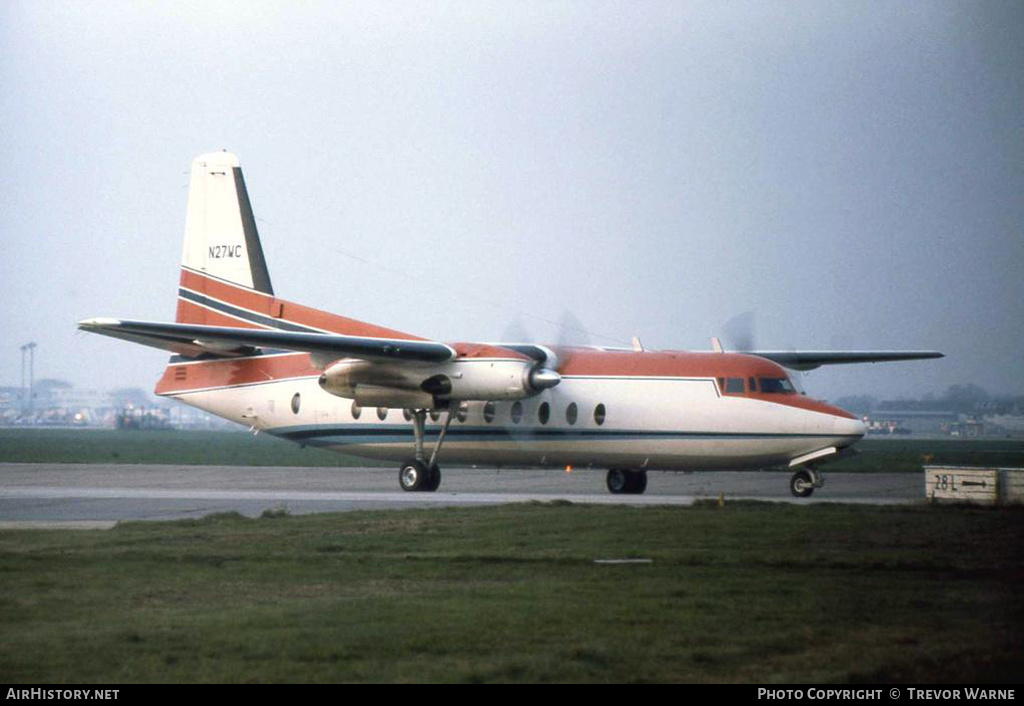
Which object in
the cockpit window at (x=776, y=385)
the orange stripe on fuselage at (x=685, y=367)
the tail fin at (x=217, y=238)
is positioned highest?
the tail fin at (x=217, y=238)

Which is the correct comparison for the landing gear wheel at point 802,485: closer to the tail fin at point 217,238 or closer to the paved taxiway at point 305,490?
the paved taxiway at point 305,490

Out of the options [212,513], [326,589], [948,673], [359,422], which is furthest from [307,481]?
[948,673]

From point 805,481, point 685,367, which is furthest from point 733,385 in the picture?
point 805,481

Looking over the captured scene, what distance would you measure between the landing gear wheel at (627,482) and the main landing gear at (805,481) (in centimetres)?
388

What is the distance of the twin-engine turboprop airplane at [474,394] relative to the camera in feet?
86.8

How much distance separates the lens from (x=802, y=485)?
26234 mm

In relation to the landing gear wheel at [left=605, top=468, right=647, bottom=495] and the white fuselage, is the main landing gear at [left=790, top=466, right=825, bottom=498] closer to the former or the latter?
the white fuselage

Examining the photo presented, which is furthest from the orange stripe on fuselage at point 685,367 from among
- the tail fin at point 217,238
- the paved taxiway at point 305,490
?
the tail fin at point 217,238

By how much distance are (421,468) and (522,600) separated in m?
16.9

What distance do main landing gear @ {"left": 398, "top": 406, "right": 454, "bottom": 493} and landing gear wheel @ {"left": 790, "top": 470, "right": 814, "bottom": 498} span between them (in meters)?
7.90

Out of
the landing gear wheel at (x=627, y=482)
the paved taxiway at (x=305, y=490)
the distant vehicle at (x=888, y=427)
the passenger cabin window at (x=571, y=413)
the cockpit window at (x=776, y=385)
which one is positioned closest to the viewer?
the paved taxiway at (x=305, y=490)

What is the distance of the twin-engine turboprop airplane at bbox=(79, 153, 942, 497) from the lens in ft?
86.8

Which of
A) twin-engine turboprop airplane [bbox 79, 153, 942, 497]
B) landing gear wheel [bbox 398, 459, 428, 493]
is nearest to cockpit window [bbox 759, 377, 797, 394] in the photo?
twin-engine turboprop airplane [bbox 79, 153, 942, 497]

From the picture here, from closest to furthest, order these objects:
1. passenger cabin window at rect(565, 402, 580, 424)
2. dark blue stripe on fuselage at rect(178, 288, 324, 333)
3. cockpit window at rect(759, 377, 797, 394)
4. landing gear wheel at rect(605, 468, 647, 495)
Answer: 1. cockpit window at rect(759, 377, 797, 394)
2. passenger cabin window at rect(565, 402, 580, 424)
3. landing gear wheel at rect(605, 468, 647, 495)
4. dark blue stripe on fuselage at rect(178, 288, 324, 333)
